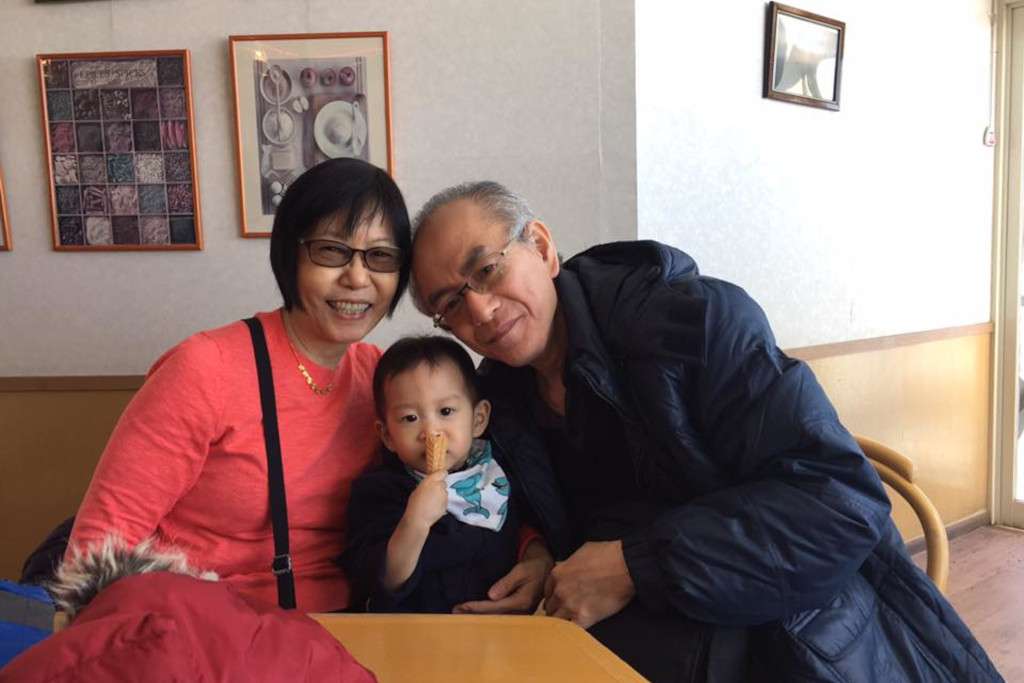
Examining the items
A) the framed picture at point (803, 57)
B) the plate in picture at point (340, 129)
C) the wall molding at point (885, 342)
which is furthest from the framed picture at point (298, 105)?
the wall molding at point (885, 342)

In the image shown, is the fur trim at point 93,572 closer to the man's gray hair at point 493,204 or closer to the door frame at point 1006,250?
the man's gray hair at point 493,204

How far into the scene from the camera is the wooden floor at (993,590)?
9.58 feet

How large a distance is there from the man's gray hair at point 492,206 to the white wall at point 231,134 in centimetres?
107

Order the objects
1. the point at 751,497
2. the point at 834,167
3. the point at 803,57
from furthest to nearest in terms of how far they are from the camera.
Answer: the point at 834,167
the point at 803,57
the point at 751,497

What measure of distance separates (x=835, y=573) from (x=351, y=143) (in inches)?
79.7

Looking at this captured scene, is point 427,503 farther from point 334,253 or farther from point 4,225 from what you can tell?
point 4,225

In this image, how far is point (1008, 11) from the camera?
→ 13.2ft

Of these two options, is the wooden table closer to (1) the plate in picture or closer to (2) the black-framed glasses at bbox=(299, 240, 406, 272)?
(2) the black-framed glasses at bbox=(299, 240, 406, 272)

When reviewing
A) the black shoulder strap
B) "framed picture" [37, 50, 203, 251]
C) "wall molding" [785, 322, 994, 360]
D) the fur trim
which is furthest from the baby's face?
"wall molding" [785, 322, 994, 360]

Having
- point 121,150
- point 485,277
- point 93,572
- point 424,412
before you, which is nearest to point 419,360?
point 424,412

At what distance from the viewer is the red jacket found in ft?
1.78

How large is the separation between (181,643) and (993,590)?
399cm

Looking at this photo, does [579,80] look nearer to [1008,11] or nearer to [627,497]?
[627,497]

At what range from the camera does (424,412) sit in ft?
4.82
